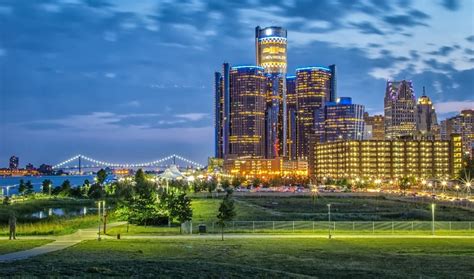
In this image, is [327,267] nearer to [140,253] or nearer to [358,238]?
[140,253]

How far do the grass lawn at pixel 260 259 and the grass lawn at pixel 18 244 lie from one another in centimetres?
333

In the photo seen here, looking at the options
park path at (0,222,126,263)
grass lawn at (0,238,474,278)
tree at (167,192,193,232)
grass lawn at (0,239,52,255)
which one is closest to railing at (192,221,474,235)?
tree at (167,192,193,232)

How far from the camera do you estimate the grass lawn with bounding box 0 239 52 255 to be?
41.7 m

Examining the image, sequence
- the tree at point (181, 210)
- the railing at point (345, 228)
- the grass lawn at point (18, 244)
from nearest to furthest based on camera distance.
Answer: the grass lawn at point (18, 244) < the tree at point (181, 210) < the railing at point (345, 228)

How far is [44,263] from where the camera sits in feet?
107

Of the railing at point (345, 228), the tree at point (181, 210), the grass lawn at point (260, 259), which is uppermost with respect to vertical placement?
the tree at point (181, 210)

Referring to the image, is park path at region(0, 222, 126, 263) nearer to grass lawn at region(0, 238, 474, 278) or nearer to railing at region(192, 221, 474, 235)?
grass lawn at region(0, 238, 474, 278)

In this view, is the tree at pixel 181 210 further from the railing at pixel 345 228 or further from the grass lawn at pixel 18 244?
the grass lawn at pixel 18 244

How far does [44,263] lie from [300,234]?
27.3 meters

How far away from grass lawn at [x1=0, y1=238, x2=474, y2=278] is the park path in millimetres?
1317

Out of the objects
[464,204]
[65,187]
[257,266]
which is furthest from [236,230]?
[65,187]

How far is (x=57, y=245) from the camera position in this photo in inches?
1769

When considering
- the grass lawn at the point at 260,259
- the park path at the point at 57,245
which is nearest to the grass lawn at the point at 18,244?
the park path at the point at 57,245

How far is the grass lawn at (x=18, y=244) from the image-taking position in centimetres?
4169
